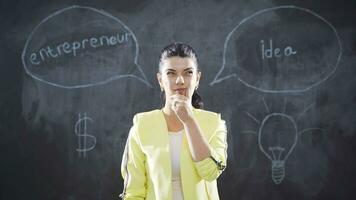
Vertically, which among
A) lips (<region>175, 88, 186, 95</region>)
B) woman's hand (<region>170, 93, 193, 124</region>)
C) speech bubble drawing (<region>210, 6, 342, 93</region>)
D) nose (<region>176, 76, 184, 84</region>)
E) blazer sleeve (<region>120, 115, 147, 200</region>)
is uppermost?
speech bubble drawing (<region>210, 6, 342, 93</region>)

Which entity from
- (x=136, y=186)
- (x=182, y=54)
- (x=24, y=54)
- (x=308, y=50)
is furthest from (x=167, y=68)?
(x=24, y=54)

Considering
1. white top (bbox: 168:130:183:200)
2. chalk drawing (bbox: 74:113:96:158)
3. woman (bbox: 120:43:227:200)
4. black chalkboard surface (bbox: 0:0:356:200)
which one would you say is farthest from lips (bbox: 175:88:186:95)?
chalk drawing (bbox: 74:113:96:158)

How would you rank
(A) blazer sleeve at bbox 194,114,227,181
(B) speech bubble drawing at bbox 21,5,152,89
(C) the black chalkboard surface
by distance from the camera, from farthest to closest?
(B) speech bubble drawing at bbox 21,5,152,89, (C) the black chalkboard surface, (A) blazer sleeve at bbox 194,114,227,181

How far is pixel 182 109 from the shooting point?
5.14 feet

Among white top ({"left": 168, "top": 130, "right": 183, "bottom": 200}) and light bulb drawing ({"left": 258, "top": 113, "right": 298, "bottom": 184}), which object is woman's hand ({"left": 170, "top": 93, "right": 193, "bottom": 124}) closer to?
white top ({"left": 168, "top": 130, "right": 183, "bottom": 200})

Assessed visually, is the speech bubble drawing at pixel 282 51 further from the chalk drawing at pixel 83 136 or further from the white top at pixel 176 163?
the white top at pixel 176 163

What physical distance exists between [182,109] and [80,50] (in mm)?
1784

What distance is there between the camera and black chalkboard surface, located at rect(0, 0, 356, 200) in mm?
2973

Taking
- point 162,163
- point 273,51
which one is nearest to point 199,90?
point 273,51

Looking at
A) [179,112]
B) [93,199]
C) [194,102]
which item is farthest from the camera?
[93,199]

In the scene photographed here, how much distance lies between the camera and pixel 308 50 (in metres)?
3.00

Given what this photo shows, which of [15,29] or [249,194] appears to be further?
[15,29]

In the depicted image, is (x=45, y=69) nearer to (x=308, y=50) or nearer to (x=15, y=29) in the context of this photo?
(x=15, y=29)

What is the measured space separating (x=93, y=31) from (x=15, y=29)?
0.53 meters
